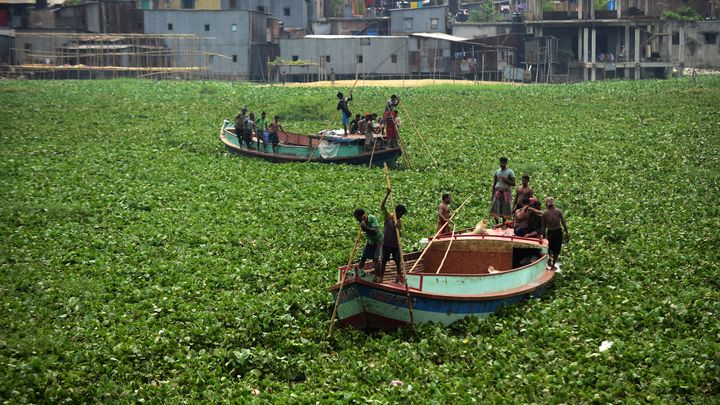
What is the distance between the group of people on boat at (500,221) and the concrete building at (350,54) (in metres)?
43.2

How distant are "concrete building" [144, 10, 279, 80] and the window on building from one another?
2727cm

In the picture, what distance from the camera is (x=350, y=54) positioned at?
210 feet

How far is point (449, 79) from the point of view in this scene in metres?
62.6

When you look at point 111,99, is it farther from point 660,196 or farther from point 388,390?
point 388,390

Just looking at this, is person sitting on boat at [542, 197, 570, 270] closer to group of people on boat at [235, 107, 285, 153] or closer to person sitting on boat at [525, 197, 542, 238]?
person sitting on boat at [525, 197, 542, 238]

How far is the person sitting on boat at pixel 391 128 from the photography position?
28297 millimetres

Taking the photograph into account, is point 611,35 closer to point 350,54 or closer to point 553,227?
point 350,54

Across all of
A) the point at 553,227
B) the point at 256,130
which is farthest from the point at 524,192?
the point at 256,130

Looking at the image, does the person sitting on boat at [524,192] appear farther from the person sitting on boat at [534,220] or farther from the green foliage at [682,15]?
the green foliage at [682,15]

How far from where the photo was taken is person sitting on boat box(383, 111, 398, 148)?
28.3 metres

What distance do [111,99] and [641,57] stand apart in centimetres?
3311

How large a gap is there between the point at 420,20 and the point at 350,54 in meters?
8.06

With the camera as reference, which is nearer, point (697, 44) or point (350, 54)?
point (697, 44)

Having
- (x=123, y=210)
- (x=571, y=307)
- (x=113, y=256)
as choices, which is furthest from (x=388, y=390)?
(x=123, y=210)
